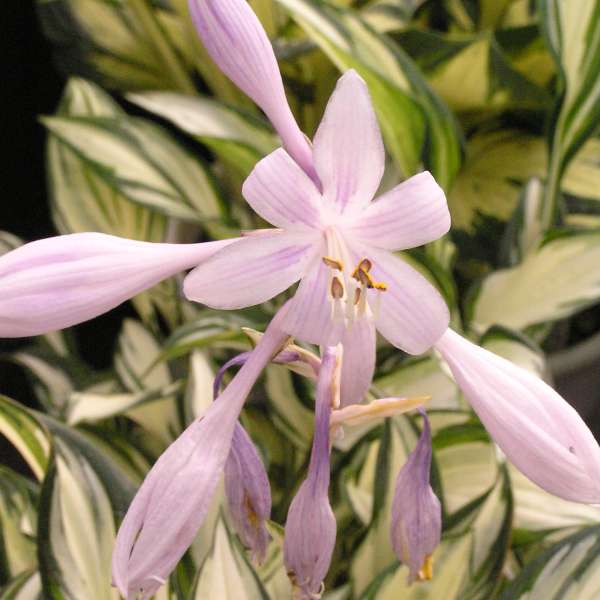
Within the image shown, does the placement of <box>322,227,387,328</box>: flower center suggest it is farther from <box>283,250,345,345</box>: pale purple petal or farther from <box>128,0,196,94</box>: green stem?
<box>128,0,196,94</box>: green stem

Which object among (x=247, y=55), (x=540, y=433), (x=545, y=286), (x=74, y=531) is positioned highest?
(x=247, y=55)

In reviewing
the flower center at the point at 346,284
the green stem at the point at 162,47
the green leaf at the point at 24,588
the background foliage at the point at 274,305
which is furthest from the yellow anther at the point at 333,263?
the green stem at the point at 162,47

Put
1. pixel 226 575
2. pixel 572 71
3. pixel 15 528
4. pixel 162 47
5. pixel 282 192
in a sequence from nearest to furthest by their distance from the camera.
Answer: pixel 282 192, pixel 226 575, pixel 15 528, pixel 572 71, pixel 162 47

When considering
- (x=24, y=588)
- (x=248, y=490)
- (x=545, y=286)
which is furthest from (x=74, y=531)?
(x=545, y=286)

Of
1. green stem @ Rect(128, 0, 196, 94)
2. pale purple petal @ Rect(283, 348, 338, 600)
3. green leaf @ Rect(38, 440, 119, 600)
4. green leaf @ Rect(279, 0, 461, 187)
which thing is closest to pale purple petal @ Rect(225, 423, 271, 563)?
pale purple petal @ Rect(283, 348, 338, 600)

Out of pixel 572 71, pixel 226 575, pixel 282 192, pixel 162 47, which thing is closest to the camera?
pixel 282 192

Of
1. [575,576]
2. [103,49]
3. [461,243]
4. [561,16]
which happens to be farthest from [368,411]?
[103,49]

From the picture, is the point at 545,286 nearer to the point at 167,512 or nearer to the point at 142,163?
the point at 142,163
